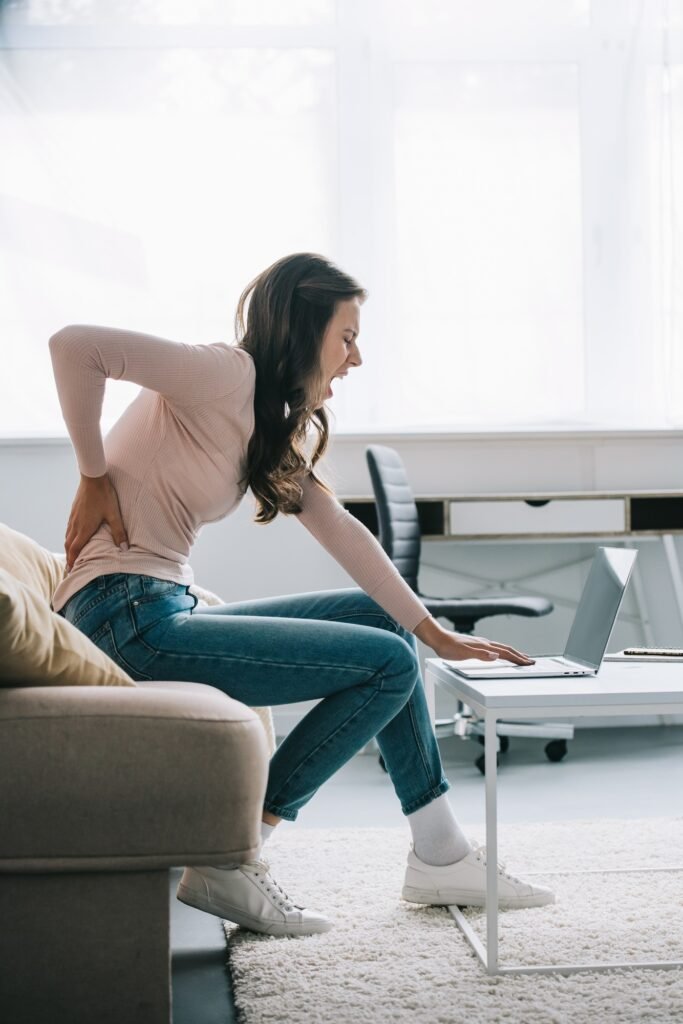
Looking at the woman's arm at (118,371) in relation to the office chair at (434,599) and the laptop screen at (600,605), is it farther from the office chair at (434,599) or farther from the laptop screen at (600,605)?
the office chair at (434,599)

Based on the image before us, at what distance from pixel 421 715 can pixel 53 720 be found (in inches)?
27.9

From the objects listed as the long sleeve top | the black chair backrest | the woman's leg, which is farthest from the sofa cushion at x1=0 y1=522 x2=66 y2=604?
the black chair backrest

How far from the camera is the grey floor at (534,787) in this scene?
8.13 ft

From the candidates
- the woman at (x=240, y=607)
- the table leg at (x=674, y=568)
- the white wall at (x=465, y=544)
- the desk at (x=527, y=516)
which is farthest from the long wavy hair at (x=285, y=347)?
the table leg at (x=674, y=568)

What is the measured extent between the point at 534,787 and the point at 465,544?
44.2 inches

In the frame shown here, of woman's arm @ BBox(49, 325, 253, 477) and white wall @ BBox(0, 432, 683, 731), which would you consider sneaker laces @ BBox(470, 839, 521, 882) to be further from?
white wall @ BBox(0, 432, 683, 731)

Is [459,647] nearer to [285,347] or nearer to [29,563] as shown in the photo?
[285,347]

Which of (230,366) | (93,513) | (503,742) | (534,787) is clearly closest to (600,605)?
(230,366)

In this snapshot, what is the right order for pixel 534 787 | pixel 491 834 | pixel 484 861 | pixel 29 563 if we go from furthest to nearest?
pixel 534 787, pixel 29 563, pixel 484 861, pixel 491 834

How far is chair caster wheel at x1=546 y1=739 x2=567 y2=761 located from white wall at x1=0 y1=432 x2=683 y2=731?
25.2 inches

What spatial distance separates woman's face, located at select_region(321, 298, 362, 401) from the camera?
5.62ft

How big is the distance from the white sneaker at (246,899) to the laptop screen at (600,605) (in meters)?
0.58

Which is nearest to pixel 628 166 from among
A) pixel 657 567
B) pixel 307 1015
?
pixel 657 567

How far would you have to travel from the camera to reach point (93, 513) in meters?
1.60
